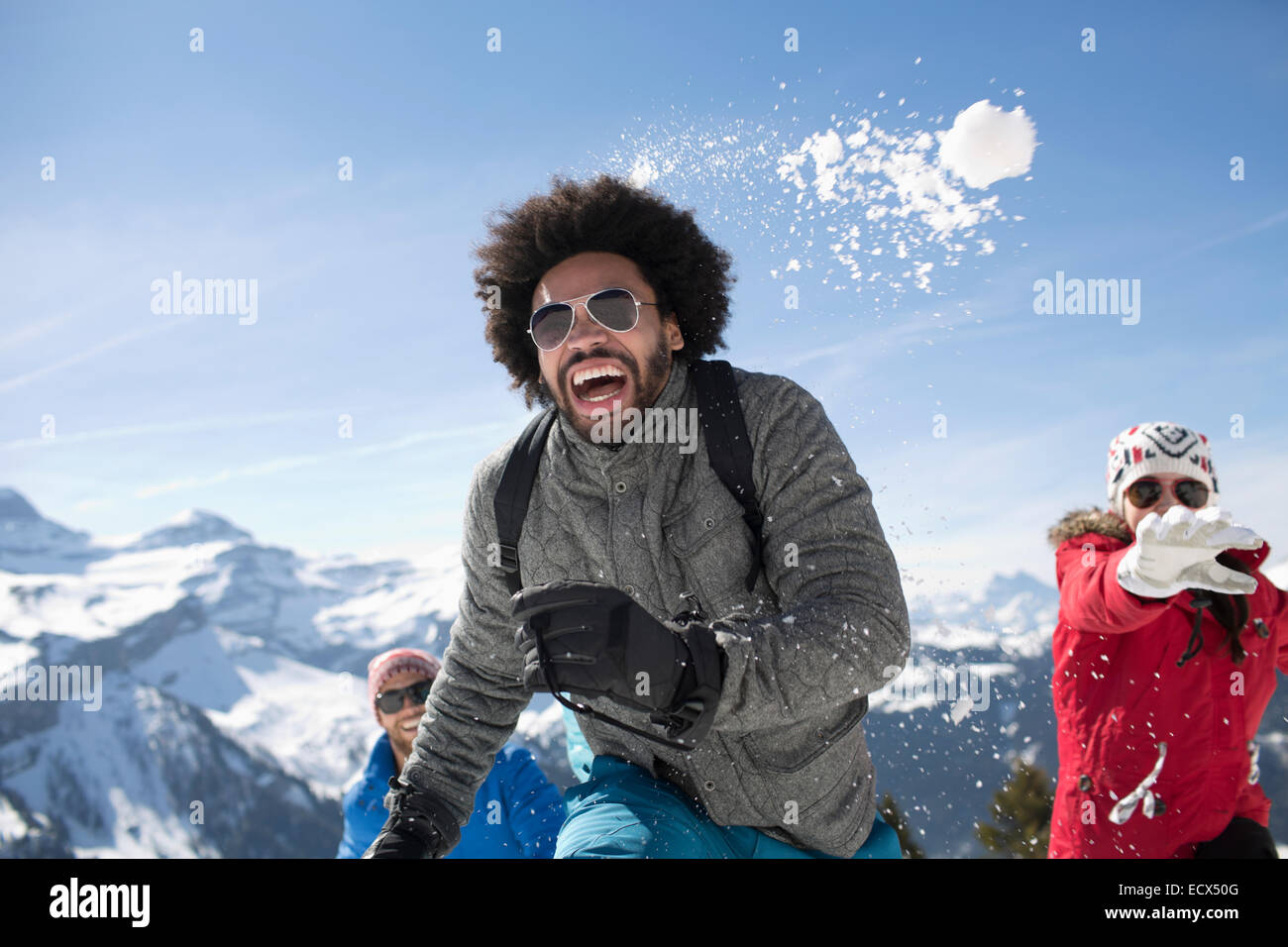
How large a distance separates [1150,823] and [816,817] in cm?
185

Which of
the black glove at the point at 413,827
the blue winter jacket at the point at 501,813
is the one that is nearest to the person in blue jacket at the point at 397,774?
the blue winter jacket at the point at 501,813

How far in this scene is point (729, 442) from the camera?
3072 mm

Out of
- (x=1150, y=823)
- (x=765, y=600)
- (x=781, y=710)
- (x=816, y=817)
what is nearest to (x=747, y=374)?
(x=765, y=600)

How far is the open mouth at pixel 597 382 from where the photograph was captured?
3410 millimetres

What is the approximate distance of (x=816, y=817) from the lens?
300cm

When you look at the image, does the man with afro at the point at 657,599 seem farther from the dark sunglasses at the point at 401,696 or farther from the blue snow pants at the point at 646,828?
the dark sunglasses at the point at 401,696

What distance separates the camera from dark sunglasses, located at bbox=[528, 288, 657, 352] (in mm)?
3521

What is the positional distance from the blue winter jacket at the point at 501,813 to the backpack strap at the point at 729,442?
2.72m

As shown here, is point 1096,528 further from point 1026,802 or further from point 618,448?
point 1026,802

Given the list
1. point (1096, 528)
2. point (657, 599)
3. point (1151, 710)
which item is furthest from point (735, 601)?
point (1096, 528)

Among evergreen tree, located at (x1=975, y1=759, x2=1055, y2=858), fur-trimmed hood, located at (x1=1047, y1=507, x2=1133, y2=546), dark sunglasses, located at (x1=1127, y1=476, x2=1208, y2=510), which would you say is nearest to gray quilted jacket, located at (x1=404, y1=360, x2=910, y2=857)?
fur-trimmed hood, located at (x1=1047, y1=507, x2=1133, y2=546)

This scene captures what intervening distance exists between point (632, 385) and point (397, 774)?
3.54 meters

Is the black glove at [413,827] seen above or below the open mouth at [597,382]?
below
